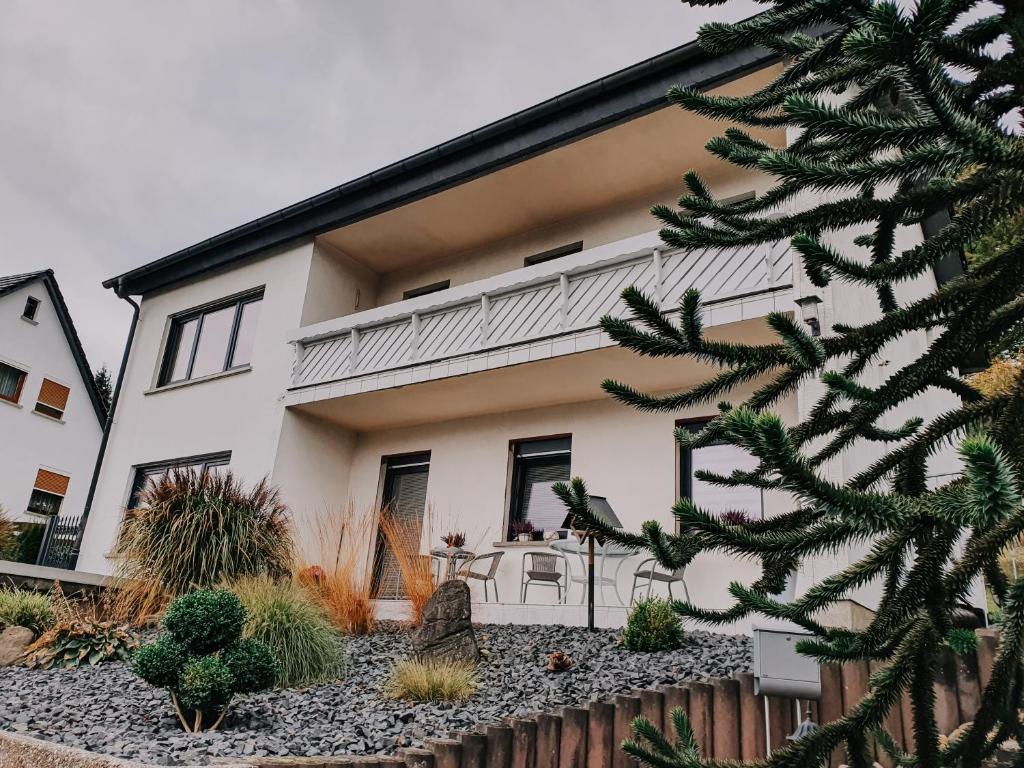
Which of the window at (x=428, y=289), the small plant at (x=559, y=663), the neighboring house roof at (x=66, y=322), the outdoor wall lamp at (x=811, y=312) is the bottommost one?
the small plant at (x=559, y=663)

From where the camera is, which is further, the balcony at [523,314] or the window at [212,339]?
the window at [212,339]

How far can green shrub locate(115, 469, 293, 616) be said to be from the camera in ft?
30.0

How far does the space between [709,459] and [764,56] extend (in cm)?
467

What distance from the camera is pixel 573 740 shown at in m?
4.83

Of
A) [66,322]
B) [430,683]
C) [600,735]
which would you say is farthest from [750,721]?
[66,322]

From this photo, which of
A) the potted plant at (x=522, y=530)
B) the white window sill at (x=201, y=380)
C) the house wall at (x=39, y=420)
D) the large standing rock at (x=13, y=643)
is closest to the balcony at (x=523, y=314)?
the white window sill at (x=201, y=380)

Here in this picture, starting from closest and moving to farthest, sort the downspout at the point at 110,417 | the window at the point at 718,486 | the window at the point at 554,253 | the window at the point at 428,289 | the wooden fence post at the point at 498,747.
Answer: the wooden fence post at the point at 498,747, the window at the point at 718,486, the window at the point at 554,253, the window at the point at 428,289, the downspout at the point at 110,417

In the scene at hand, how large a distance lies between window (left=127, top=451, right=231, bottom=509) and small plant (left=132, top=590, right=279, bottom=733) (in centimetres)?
717

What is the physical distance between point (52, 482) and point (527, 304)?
21.1 m

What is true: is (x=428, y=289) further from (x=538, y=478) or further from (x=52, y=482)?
(x=52, y=482)

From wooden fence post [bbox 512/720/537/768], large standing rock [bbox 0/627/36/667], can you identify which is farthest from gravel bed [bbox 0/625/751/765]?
wooden fence post [bbox 512/720/537/768]

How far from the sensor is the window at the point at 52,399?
82.9 feet

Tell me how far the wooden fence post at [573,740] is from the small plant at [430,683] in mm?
1457

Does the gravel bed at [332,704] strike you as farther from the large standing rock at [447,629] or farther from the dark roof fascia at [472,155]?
the dark roof fascia at [472,155]
